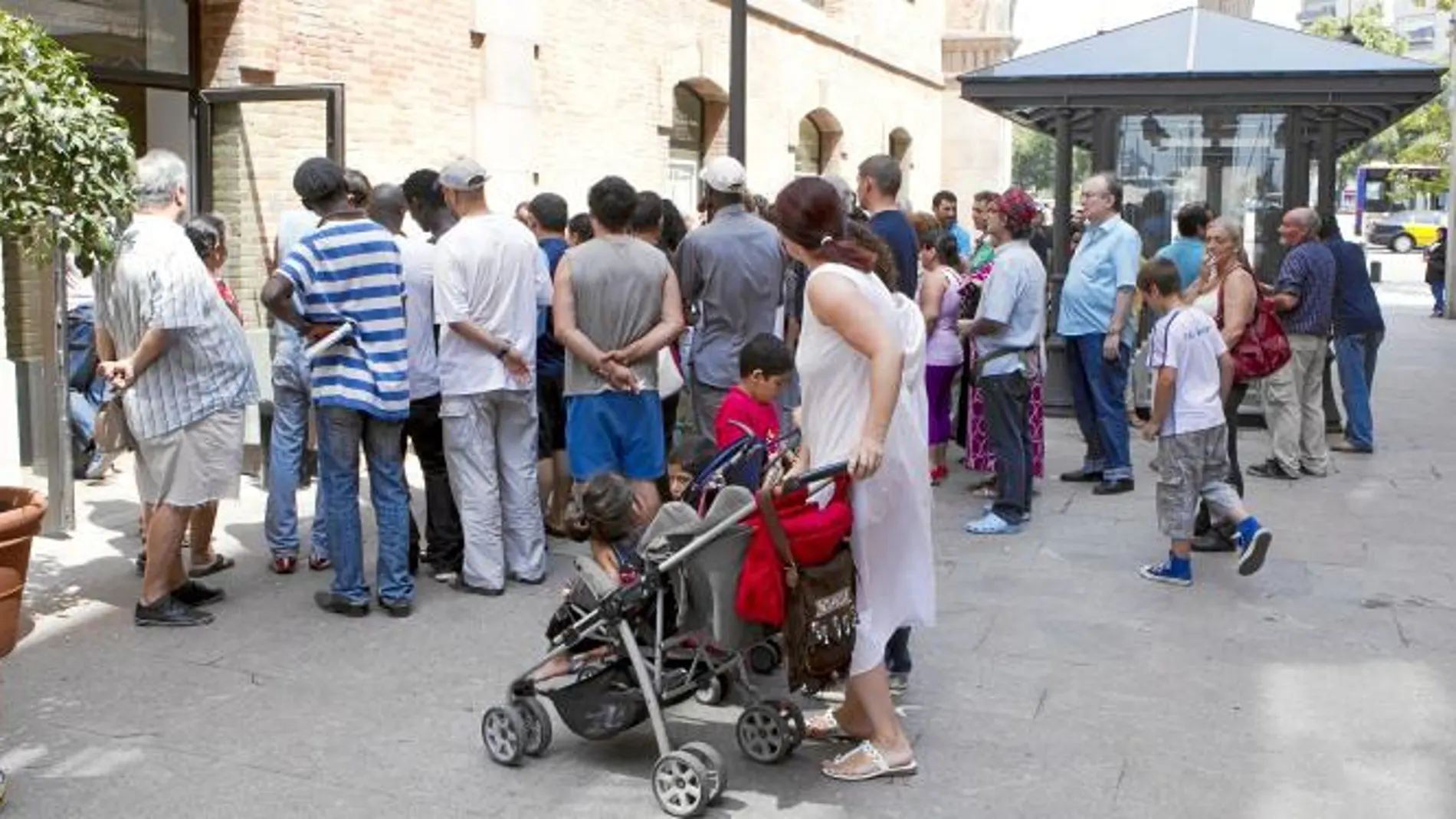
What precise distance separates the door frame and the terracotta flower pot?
5.08 meters

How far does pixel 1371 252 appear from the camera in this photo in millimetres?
54188

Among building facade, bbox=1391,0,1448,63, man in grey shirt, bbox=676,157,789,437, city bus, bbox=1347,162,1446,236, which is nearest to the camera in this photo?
man in grey shirt, bbox=676,157,789,437

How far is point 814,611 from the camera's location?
14.8 feet

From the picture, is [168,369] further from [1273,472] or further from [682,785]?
[1273,472]

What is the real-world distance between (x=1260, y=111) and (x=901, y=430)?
8352 millimetres

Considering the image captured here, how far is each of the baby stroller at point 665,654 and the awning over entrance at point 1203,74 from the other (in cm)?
800

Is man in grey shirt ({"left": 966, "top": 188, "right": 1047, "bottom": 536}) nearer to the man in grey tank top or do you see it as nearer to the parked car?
the man in grey tank top

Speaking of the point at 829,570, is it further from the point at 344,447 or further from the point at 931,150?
the point at 931,150

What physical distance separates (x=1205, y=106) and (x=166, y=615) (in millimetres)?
8559

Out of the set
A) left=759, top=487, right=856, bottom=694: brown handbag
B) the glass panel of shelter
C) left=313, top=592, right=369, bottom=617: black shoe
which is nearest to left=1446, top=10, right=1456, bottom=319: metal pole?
the glass panel of shelter

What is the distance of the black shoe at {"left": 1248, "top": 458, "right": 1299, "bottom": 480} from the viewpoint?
32.8 feet

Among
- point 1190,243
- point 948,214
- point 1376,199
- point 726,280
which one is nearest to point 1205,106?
point 1190,243

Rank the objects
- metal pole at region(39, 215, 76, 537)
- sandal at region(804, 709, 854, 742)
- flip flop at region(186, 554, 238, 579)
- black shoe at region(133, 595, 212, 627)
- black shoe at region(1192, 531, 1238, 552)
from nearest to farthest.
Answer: sandal at region(804, 709, 854, 742) → black shoe at region(133, 595, 212, 627) → flip flop at region(186, 554, 238, 579) → metal pole at region(39, 215, 76, 537) → black shoe at region(1192, 531, 1238, 552)

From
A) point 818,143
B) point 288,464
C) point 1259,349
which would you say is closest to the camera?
point 288,464
